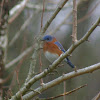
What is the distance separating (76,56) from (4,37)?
3.76 m

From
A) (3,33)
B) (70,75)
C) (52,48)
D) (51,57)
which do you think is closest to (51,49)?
(52,48)

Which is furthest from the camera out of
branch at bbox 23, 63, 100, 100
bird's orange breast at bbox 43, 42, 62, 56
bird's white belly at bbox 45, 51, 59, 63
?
bird's orange breast at bbox 43, 42, 62, 56

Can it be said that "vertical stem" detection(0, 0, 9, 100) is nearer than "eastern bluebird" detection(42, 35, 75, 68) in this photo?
No

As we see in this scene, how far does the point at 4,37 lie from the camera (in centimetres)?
536

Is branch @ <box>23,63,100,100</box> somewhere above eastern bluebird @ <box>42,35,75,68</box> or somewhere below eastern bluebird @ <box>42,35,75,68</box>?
above

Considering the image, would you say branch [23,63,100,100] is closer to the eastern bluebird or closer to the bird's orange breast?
the eastern bluebird

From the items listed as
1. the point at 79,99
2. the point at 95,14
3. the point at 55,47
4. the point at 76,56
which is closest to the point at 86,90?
the point at 79,99

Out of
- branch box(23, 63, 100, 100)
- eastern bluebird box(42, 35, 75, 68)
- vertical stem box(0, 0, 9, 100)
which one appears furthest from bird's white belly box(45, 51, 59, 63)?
branch box(23, 63, 100, 100)

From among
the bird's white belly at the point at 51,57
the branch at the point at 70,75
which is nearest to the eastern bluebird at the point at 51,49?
the bird's white belly at the point at 51,57

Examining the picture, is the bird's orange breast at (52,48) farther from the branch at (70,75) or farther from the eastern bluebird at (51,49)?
the branch at (70,75)

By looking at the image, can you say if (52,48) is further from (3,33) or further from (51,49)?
(3,33)

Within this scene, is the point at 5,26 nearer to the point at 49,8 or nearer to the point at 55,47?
the point at 55,47

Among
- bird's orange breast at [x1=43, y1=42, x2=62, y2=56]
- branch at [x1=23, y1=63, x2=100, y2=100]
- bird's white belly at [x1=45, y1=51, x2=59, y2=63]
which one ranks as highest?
branch at [x1=23, y1=63, x2=100, y2=100]

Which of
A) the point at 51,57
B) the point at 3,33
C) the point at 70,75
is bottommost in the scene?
the point at 51,57
